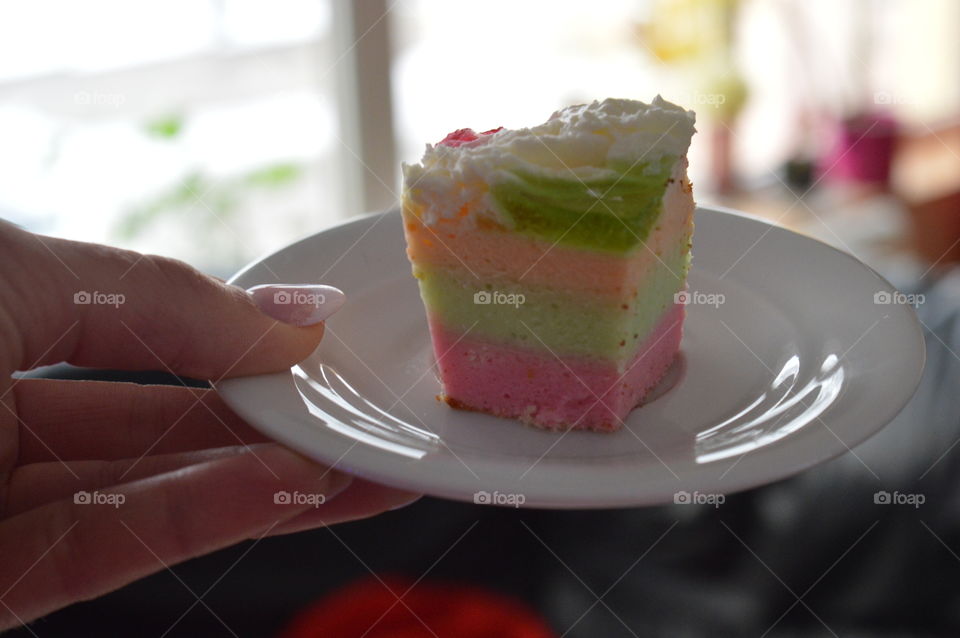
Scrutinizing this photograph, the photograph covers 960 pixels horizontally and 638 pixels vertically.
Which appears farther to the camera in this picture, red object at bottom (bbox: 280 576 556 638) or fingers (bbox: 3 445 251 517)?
red object at bottom (bbox: 280 576 556 638)

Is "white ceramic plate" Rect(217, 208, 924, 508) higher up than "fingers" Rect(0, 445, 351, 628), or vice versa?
"white ceramic plate" Rect(217, 208, 924, 508)

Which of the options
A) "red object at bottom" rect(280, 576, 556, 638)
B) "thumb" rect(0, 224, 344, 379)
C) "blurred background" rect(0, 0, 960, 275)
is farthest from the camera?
"blurred background" rect(0, 0, 960, 275)

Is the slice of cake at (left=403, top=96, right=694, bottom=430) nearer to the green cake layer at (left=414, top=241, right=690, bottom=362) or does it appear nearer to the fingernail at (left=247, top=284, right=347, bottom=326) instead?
the green cake layer at (left=414, top=241, right=690, bottom=362)

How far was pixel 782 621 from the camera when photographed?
197 cm

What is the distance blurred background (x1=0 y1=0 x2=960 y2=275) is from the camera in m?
3.20

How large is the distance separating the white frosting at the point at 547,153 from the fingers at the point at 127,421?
1.81 ft

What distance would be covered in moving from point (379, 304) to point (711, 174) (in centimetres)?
283

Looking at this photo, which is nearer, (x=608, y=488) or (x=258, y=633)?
(x=608, y=488)

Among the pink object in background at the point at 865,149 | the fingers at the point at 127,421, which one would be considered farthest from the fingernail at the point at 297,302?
the pink object in background at the point at 865,149

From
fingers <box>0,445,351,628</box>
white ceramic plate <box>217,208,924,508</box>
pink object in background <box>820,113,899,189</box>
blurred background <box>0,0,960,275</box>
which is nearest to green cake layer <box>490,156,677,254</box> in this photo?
white ceramic plate <box>217,208,924,508</box>

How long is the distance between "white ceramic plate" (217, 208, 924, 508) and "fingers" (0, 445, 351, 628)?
9cm

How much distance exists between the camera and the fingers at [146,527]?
1.29m

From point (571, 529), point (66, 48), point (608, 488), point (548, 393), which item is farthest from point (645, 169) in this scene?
point (66, 48)

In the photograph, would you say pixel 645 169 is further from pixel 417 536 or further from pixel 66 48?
pixel 66 48
